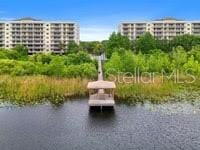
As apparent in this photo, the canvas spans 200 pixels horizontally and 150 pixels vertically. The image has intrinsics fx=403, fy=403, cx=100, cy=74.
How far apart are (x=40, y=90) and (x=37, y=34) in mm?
64886

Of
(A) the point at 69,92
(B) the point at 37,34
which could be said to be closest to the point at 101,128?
(A) the point at 69,92

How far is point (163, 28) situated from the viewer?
314 feet

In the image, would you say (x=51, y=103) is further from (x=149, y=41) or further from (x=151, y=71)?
(x=149, y=41)

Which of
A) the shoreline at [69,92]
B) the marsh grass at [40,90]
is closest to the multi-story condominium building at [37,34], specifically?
the marsh grass at [40,90]

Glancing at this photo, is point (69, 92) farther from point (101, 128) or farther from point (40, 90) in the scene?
point (101, 128)

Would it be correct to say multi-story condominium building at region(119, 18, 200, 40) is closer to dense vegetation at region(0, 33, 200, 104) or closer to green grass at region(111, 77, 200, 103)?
dense vegetation at region(0, 33, 200, 104)

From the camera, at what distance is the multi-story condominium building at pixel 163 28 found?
313ft

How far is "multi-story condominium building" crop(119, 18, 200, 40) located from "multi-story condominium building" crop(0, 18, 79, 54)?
14.1 metres

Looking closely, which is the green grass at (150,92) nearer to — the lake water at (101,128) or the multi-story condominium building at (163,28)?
the lake water at (101,128)

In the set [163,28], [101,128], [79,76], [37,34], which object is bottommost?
[101,128]

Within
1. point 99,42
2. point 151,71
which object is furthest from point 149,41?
point 99,42

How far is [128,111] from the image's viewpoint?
2470 cm

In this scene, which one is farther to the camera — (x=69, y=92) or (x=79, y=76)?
(x=79, y=76)

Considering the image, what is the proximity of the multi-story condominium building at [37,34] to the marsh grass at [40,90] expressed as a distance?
58.6 meters
